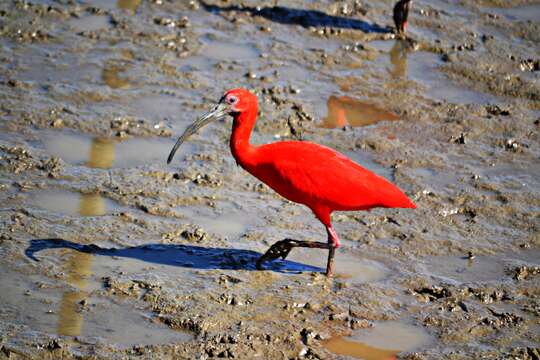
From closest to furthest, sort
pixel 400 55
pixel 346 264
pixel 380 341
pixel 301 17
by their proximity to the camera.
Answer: pixel 380 341, pixel 346 264, pixel 400 55, pixel 301 17

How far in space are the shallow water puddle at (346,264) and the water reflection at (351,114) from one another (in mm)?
2047

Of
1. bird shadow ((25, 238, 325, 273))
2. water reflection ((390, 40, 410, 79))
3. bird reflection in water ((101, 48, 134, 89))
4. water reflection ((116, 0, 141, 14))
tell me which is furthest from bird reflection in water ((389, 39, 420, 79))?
bird shadow ((25, 238, 325, 273))

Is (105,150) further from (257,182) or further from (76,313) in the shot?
(76,313)

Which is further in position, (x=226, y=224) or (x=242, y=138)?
(x=226, y=224)

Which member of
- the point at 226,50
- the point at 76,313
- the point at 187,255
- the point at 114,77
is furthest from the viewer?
the point at 226,50

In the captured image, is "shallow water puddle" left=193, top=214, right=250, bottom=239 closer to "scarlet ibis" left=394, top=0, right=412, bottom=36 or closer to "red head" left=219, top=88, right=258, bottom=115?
"red head" left=219, top=88, right=258, bottom=115

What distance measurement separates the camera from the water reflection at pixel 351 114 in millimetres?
9188

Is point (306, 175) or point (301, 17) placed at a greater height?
point (301, 17)

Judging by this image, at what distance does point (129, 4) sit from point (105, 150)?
3329mm

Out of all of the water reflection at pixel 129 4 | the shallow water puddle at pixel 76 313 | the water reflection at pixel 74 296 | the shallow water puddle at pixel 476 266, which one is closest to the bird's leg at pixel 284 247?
the shallow water puddle at pixel 476 266

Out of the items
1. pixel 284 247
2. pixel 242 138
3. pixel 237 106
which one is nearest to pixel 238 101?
pixel 237 106

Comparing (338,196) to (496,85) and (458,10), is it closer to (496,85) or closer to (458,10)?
(496,85)

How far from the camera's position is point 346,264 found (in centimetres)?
713

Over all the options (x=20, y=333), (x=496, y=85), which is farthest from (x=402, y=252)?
(x=496, y=85)
